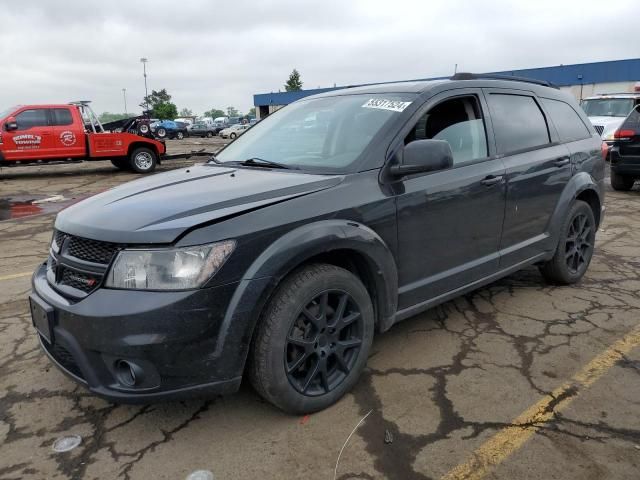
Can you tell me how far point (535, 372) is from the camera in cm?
304

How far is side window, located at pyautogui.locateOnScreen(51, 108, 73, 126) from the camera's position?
13.4 metres

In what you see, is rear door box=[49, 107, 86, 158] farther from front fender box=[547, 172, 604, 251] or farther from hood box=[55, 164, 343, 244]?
front fender box=[547, 172, 604, 251]

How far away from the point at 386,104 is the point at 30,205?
347 inches

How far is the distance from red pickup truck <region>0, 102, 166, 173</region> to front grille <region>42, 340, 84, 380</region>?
1244 centimetres

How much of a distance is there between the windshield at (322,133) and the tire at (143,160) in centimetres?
1161

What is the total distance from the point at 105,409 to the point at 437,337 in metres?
2.15

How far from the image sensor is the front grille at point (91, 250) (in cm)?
227

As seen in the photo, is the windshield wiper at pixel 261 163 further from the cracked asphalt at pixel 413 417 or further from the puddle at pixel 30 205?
the puddle at pixel 30 205

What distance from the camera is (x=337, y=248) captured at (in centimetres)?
256

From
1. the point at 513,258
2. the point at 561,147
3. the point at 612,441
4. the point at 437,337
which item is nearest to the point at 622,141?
the point at 561,147

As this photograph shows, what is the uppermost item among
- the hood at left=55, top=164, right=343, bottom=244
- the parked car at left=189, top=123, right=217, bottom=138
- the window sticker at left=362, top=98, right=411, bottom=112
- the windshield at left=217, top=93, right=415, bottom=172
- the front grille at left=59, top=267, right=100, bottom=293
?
the parked car at left=189, top=123, right=217, bottom=138

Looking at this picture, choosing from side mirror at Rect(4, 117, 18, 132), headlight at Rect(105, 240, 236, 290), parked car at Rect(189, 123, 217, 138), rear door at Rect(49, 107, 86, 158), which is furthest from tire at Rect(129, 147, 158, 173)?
parked car at Rect(189, 123, 217, 138)

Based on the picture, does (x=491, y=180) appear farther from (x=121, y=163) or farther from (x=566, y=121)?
(x=121, y=163)

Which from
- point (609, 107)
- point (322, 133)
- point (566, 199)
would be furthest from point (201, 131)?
point (322, 133)
